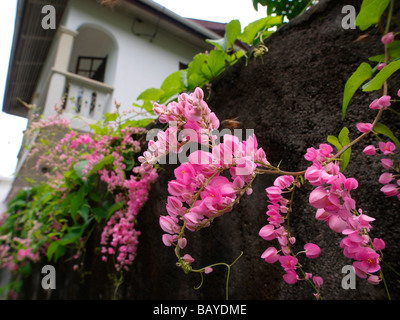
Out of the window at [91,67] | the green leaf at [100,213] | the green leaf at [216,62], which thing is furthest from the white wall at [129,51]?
the green leaf at [216,62]

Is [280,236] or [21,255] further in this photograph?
[21,255]

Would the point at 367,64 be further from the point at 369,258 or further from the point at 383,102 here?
the point at 369,258

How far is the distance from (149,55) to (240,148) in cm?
622

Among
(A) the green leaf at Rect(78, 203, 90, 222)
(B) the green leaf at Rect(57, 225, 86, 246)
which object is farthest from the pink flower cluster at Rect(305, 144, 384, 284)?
(B) the green leaf at Rect(57, 225, 86, 246)

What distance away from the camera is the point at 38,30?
216 inches

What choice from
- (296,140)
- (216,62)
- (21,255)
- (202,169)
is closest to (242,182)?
(202,169)

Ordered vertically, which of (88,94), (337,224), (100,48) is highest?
(100,48)

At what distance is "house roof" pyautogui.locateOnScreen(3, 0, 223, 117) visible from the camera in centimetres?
493

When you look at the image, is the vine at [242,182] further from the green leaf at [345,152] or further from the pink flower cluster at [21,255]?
the pink flower cluster at [21,255]

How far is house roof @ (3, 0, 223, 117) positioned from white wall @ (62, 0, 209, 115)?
29 centimetres

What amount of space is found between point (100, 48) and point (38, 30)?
4.62 feet

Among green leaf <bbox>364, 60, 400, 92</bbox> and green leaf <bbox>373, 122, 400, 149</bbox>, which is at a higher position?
green leaf <bbox>364, 60, 400, 92</bbox>

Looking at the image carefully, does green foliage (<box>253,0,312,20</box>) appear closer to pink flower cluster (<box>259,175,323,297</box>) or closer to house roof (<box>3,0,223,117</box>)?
pink flower cluster (<box>259,175,323,297</box>)

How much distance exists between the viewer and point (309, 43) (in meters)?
0.79
